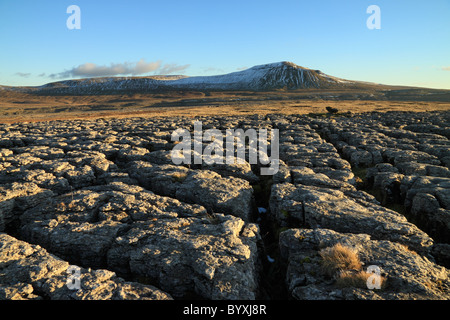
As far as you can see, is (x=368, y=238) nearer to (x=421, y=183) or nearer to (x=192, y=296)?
(x=192, y=296)

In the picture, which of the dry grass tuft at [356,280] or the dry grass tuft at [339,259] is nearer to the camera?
the dry grass tuft at [356,280]

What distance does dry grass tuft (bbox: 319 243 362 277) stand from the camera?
7.91 metres

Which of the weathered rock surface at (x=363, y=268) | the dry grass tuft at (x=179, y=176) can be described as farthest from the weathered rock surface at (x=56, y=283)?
the dry grass tuft at (x=179, y=176)

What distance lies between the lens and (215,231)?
10305 millimetres

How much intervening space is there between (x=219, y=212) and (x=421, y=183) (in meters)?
12.2

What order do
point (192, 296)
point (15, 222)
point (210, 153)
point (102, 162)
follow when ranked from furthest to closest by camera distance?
1. point (210, 153)
2. point (102, 162)
3. point (15, 222)
4. point (192, 296)

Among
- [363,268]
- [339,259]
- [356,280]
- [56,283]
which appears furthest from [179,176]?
[356,280]

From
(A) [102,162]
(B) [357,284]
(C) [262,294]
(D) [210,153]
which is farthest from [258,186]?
(A) [102,162]

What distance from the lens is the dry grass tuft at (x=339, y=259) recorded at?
26.0 feet

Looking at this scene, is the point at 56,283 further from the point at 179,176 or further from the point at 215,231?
the point at 179,176

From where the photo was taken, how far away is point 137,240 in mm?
9727

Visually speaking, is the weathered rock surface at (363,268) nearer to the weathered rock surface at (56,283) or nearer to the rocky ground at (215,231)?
the rocky ground at (215,231)

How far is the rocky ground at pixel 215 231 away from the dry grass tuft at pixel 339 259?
88 millimetres

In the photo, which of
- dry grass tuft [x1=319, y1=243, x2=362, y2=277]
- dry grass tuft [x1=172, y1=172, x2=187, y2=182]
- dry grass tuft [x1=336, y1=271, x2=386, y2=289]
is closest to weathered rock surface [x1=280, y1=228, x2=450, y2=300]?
dry grass tuft [x1=336, y1=271, x2=386, y2=289]
